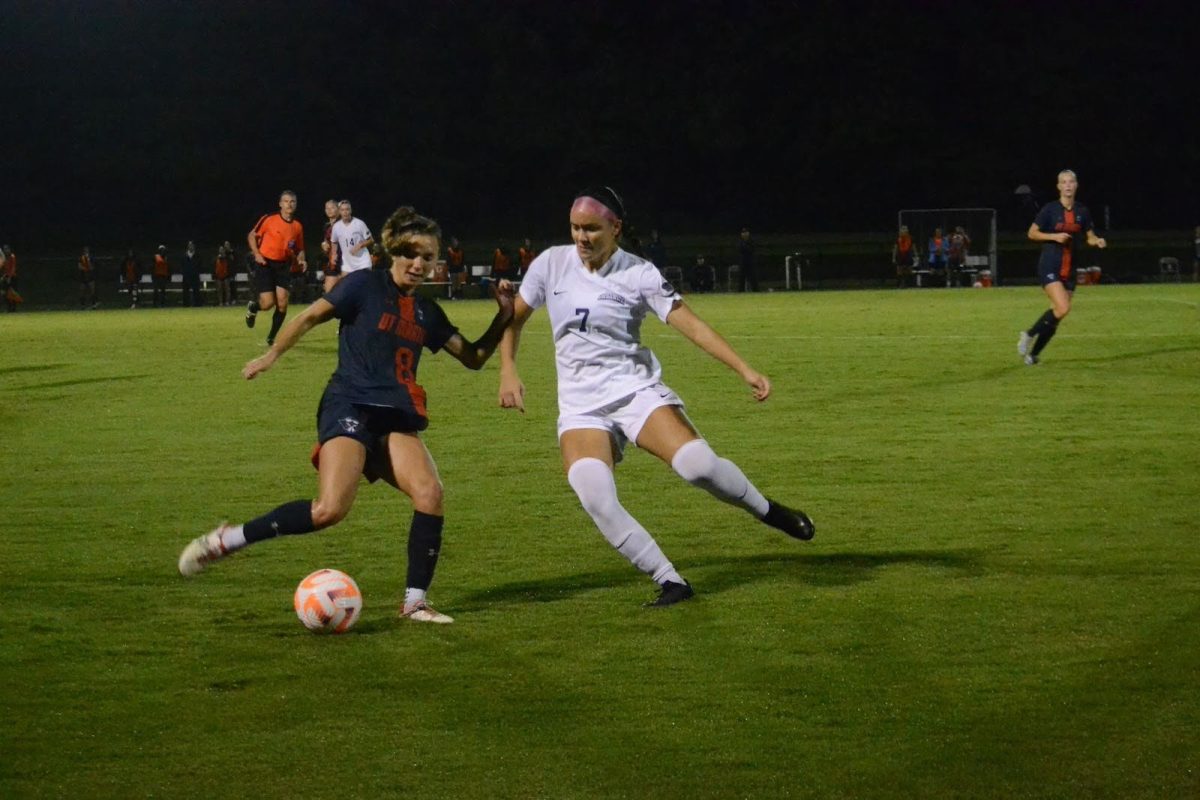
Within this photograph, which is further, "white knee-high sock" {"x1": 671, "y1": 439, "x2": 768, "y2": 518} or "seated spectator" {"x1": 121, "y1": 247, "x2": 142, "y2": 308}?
"seated spectator" {"x1": 121, "y1": 247, "x2": 142, "y2": 308}

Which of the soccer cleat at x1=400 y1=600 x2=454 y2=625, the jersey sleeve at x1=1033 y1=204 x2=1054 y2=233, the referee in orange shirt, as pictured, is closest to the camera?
the soccer cleat at x1=400 y1=600 x2=454 y2=625

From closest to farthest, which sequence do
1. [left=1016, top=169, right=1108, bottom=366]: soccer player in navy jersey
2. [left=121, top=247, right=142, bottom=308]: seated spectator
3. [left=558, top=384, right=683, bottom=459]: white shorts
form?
[left=558, top=384, right=683, bottom=459]: white shorts → [left=1016, top=169, right=1108, bottom=366]: soccer player in navy jersey → [left=121, top=247, right=142, bottom=308]: seated spectator

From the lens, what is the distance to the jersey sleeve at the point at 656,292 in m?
7.46

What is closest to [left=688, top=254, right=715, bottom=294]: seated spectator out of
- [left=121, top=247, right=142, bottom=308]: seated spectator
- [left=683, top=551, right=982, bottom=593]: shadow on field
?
[left=121, top=247, right=142, bottom=308]: seated spectator

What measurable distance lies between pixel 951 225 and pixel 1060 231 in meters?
31.5

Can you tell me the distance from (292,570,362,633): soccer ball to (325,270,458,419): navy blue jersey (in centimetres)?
83

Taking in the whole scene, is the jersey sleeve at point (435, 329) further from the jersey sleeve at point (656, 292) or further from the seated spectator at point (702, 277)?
the seated spectator at point (702, 277)

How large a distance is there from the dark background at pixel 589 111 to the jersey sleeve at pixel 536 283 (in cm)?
5810

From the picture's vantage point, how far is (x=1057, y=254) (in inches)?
767

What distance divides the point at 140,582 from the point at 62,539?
1.45 m

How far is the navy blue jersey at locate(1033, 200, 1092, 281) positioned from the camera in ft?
63.9

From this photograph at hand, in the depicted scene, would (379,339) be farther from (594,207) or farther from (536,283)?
(594,207)

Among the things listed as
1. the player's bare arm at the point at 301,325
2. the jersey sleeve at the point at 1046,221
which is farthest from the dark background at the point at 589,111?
the player's bare arm at the point at 301,325

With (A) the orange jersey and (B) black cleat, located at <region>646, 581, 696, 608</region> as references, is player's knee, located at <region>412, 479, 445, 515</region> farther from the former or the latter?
(A) the orange jersey
